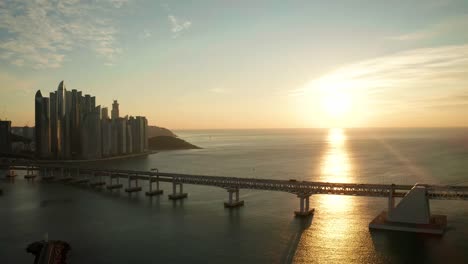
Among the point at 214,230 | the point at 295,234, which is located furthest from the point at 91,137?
the point at 295,234

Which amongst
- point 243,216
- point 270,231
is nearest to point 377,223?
point 270,231

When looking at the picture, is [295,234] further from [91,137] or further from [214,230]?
[91,137]

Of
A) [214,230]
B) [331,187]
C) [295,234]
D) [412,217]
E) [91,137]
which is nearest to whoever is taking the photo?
[295,234]

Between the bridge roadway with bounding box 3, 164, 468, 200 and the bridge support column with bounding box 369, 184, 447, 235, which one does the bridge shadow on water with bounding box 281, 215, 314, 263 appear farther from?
the bridge support column with bounding box 369, 184, 447, 235

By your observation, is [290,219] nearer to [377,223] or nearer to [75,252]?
[377,223]

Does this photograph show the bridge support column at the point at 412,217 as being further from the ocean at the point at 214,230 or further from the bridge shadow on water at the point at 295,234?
the bridge shadow on water at the point at 295,234

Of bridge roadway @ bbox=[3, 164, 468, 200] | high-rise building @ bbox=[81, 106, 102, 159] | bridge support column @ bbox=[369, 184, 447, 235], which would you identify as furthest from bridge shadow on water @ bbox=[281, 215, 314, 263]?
high-rise building @ bbox=[81, 106, 102, 159]

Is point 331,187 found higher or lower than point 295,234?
higher

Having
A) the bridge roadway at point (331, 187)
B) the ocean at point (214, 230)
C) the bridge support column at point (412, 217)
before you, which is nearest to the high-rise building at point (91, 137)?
the ocean at point (214, 230)
